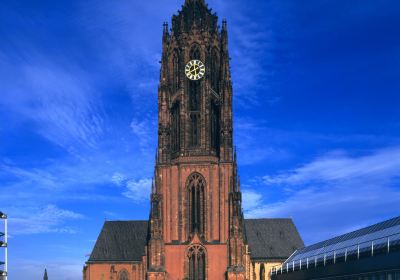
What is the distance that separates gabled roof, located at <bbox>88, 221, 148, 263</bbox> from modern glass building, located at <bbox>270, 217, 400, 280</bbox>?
29422 millimetres

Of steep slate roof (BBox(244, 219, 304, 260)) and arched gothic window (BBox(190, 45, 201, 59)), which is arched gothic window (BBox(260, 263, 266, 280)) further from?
arched gothic window (BBox(190, 45, 201, 59))

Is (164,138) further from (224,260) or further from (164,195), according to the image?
(224,260)

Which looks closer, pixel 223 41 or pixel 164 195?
pixel 164 195

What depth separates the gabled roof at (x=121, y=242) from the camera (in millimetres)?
126312

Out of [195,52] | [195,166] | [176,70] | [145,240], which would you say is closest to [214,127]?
[195,166]

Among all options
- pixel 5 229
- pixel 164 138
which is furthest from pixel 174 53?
pixel 5 229

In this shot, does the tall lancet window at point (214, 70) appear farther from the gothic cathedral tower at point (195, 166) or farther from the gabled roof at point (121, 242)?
the gabled roof at point (121, 242)

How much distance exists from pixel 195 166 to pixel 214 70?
18778 millimetres

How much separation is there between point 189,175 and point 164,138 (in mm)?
7830

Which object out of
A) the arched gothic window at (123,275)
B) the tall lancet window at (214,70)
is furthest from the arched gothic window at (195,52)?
the arched gothic window at (123,275)

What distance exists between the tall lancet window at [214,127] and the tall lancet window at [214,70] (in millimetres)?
3336

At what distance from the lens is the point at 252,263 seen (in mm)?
127625

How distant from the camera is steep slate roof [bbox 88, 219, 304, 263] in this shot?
127m

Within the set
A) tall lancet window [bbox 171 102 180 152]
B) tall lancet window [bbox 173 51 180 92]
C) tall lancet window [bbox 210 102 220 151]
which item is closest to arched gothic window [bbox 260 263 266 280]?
tall lancet window [bbox 210 102 220 151]
